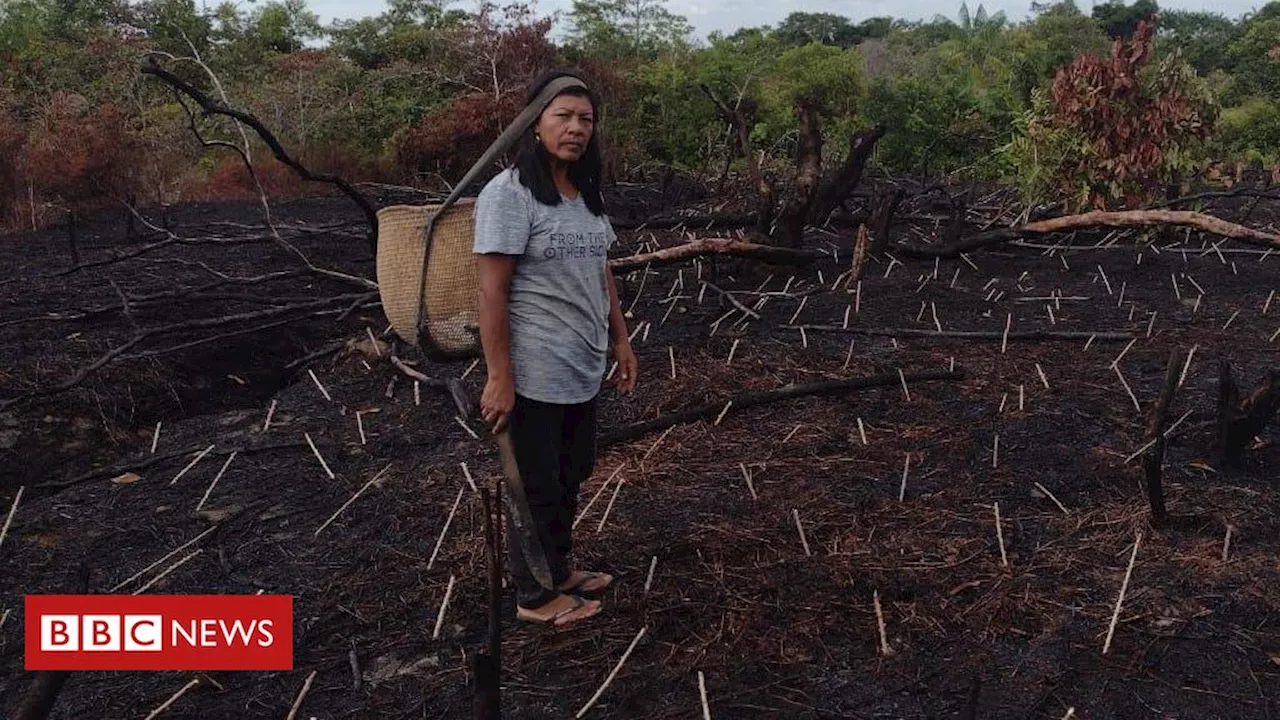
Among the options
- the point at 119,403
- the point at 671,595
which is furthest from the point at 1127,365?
the point at 119,403

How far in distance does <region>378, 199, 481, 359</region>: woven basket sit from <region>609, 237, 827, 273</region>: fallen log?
7.98 feet

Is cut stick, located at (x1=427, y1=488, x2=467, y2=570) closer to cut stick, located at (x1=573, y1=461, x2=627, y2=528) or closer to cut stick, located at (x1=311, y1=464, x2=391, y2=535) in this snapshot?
cut stick, located at (x1=311, y1=464, x2=391, y2=535)

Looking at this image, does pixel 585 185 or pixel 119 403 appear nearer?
pixel 585 185

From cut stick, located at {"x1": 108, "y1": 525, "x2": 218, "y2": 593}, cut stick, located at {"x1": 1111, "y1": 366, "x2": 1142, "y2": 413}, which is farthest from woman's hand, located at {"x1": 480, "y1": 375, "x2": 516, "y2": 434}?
cut stick, located at {"x1": 1111, "y1": 366, "x2": 1142, "y2": 413}

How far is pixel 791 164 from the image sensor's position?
497 inches

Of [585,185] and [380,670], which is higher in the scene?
[585,185]

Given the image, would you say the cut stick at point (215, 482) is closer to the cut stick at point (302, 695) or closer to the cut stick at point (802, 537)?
the cut stick at point (302, 695)

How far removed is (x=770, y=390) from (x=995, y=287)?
107 inches

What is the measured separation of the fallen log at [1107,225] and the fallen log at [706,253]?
111cm

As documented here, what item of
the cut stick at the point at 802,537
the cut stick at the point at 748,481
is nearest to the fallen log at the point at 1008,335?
the cut stick at the point at 748,481

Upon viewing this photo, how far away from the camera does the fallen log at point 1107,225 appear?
16.3 feet

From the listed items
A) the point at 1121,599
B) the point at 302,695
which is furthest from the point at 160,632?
the point at 1121,599

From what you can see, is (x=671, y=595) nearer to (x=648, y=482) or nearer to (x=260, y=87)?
(x=648, y=482)

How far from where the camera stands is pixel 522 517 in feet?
7.91
